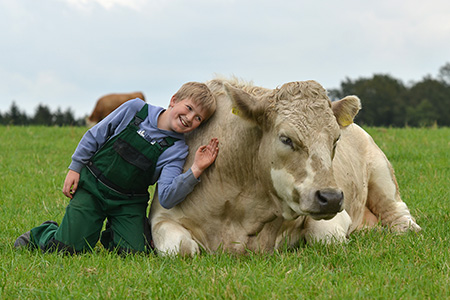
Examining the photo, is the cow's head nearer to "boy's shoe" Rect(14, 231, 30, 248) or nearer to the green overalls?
the green overalls

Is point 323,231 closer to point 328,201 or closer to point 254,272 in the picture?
point 328,201

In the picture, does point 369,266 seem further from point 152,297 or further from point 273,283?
point 152,297

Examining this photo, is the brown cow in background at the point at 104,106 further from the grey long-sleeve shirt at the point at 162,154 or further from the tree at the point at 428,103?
the tree at the point at 428,103

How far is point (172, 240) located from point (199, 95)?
1.34 meters

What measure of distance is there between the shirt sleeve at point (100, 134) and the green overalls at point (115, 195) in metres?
0.06

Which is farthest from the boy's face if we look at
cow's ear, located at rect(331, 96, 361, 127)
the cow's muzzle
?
the cow's muzzle

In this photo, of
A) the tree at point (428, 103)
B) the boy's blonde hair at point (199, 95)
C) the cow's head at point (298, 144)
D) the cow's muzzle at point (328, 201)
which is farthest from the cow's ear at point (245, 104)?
the tree at point (428, 103)

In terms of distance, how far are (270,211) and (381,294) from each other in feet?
4.94

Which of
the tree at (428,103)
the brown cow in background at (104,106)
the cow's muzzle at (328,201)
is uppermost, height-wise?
the cow's muzzle at (328,201)

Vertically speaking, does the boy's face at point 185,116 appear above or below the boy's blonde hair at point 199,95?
below

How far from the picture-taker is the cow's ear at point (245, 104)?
4.73 m

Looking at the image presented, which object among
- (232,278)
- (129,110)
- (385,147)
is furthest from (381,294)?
(385,147)

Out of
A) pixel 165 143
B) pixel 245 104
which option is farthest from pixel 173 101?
pixel 245 104

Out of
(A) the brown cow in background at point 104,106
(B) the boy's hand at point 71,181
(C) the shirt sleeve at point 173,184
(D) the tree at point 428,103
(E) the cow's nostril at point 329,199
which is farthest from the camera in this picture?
(D) the tree at point 428,103
